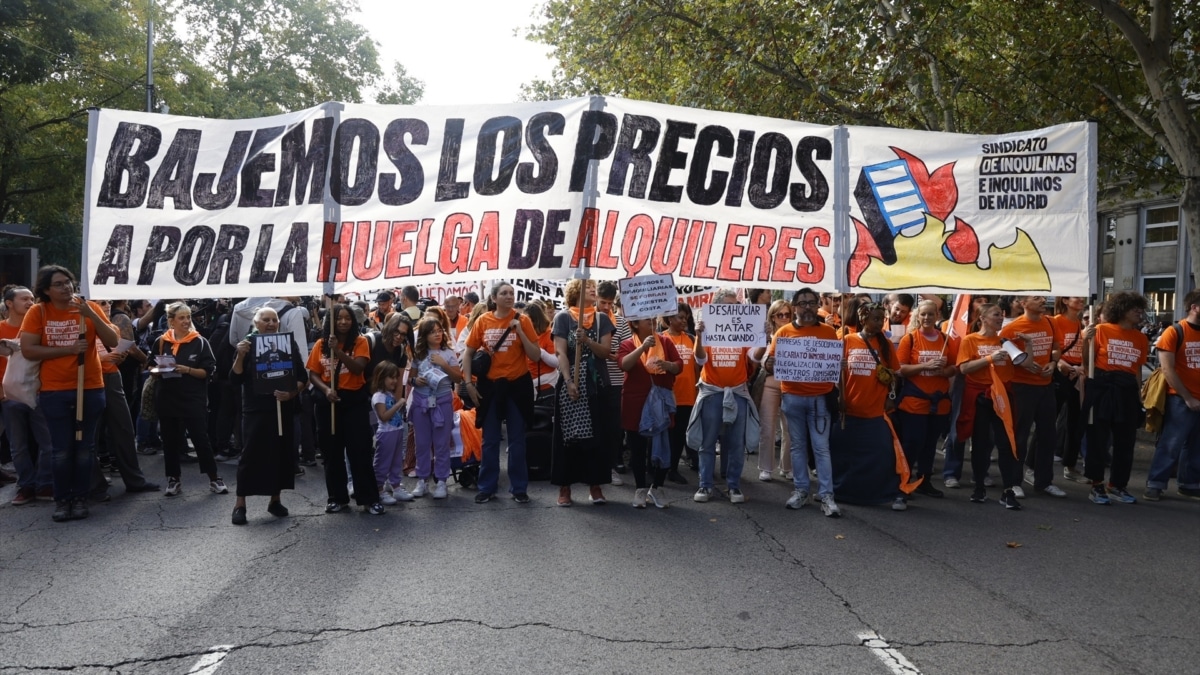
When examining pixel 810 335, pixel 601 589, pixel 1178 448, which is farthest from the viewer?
pixel 1178 448

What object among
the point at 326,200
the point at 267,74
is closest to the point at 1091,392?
the point at 326,200

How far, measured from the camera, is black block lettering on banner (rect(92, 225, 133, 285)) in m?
6.87

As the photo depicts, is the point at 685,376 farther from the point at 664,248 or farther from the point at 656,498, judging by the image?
the point at 664,248

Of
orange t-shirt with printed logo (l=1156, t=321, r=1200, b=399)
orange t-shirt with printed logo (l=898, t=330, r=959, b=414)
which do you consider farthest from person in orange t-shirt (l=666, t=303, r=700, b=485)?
orange t-shirt with printed logo (l=1156, t=321, r=1200, b=399)

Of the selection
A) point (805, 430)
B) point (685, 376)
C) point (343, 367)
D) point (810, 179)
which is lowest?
point (805, 430)

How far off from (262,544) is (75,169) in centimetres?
2619

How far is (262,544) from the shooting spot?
23.0 feet

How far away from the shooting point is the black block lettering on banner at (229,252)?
7094 millimetres

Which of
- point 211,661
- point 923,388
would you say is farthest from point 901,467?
point 211,661

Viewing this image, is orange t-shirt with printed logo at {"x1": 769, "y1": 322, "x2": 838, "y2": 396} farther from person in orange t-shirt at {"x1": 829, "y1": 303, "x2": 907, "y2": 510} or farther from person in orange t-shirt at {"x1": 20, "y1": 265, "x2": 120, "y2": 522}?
person in orange t-shirt at {"x1": 20, "y1": 265, "x2": 120, "y2": 522}

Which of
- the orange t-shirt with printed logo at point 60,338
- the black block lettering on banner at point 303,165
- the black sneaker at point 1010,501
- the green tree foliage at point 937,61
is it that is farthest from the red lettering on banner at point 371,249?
the green tree foliage at point 937,61

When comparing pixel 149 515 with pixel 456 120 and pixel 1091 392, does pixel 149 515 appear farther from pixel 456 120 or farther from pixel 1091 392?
pixel 1091 392

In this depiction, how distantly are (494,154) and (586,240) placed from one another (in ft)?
3.12

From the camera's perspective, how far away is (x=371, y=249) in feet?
24.0
